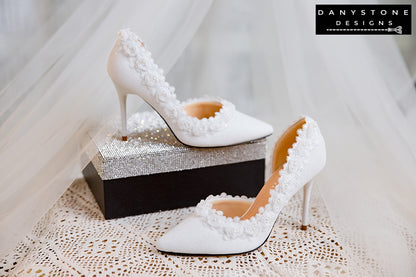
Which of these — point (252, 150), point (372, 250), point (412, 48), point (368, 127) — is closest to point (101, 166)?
point (252, 150)

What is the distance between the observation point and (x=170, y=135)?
47.7 inches

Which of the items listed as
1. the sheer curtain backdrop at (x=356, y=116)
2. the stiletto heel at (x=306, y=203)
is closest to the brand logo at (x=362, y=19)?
the sheer curtain backdrop at (x=356, y=116)

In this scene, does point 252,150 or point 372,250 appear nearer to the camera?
point 372,250

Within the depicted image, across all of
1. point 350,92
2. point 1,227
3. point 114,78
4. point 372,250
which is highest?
point 114,78

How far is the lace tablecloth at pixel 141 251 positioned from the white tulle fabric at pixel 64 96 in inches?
3.9

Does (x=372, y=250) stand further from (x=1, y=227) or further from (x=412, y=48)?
(x=412, y=48)

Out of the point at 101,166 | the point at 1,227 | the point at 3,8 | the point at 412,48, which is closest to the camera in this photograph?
the point at 1,227

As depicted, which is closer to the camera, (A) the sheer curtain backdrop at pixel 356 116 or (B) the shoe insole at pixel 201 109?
(A) the sheer curtain backdrop at pixel 356 116

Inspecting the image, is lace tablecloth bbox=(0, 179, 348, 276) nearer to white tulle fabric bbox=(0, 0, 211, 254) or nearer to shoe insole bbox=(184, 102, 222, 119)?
white tulle fabric bbox=(0, 0, 211, 254)

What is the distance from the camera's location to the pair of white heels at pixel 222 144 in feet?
3.07

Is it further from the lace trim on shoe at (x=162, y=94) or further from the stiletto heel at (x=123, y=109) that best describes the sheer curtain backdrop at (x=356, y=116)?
the stiletto heel at (x=123, y=109)

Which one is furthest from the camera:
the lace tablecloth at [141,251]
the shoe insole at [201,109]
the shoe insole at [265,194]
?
the shoe insole at [201,109]

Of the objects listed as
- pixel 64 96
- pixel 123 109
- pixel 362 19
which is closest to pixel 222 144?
pixel 123 109

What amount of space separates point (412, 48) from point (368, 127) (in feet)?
2.14
